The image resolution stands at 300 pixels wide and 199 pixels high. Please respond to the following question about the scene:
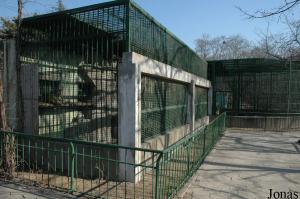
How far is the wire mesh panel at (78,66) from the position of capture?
6848 millimetres

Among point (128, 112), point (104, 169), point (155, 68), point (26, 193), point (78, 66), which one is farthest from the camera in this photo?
point (155, 68)

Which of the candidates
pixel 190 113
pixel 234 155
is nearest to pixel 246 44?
pixel 190 113

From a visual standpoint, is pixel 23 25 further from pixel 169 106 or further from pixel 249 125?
pixel 249 125

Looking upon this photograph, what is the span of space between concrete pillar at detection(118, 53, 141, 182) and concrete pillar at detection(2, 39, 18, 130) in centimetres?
330

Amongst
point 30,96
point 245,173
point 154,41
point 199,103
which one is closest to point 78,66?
point 30,96

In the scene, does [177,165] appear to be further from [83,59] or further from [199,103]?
[199,103]

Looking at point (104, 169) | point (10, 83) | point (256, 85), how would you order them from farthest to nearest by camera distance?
point (256, 85) < point (10, 83) < point (104, 169)

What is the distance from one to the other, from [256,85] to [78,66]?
15.0 m

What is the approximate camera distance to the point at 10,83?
794cm

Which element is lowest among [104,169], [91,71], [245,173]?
[245,173]

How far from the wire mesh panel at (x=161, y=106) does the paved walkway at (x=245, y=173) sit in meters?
1.81

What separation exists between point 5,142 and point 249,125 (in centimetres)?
1565

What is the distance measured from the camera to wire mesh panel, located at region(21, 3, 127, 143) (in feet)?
22.5

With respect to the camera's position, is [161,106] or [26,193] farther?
[161,106]
